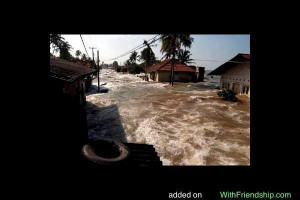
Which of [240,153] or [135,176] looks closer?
[135,176]

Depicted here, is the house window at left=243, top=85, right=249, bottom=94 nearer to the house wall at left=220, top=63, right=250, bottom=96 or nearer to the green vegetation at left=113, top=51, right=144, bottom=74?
the house wall at left=220, top=63, right=250, bottom=96

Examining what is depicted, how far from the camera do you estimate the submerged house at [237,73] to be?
850 inches

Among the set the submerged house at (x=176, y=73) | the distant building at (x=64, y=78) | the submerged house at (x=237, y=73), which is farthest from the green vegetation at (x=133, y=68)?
the distant building at (x=64, y=78)

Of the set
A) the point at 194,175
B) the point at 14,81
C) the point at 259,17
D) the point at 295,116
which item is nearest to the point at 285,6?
the point at 259,17

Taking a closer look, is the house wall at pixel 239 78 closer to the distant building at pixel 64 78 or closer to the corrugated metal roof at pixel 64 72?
the distant building at pixel 64 78

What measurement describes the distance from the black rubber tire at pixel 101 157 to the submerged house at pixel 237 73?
2020 cm

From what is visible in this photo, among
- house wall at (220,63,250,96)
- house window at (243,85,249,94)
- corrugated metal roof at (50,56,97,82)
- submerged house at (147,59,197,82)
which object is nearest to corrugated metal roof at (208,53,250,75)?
house wall at (220,63,250,96)

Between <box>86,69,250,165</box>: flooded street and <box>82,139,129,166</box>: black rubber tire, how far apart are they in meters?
3.88

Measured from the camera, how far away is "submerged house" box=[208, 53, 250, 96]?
2159 cm

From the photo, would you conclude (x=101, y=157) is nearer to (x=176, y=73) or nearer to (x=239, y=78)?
(x=239, y=78)

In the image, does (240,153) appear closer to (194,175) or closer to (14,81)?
(194,175)

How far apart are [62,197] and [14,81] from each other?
5.29 ft

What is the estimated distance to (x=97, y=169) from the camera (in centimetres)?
358

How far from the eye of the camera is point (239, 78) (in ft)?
77.3
